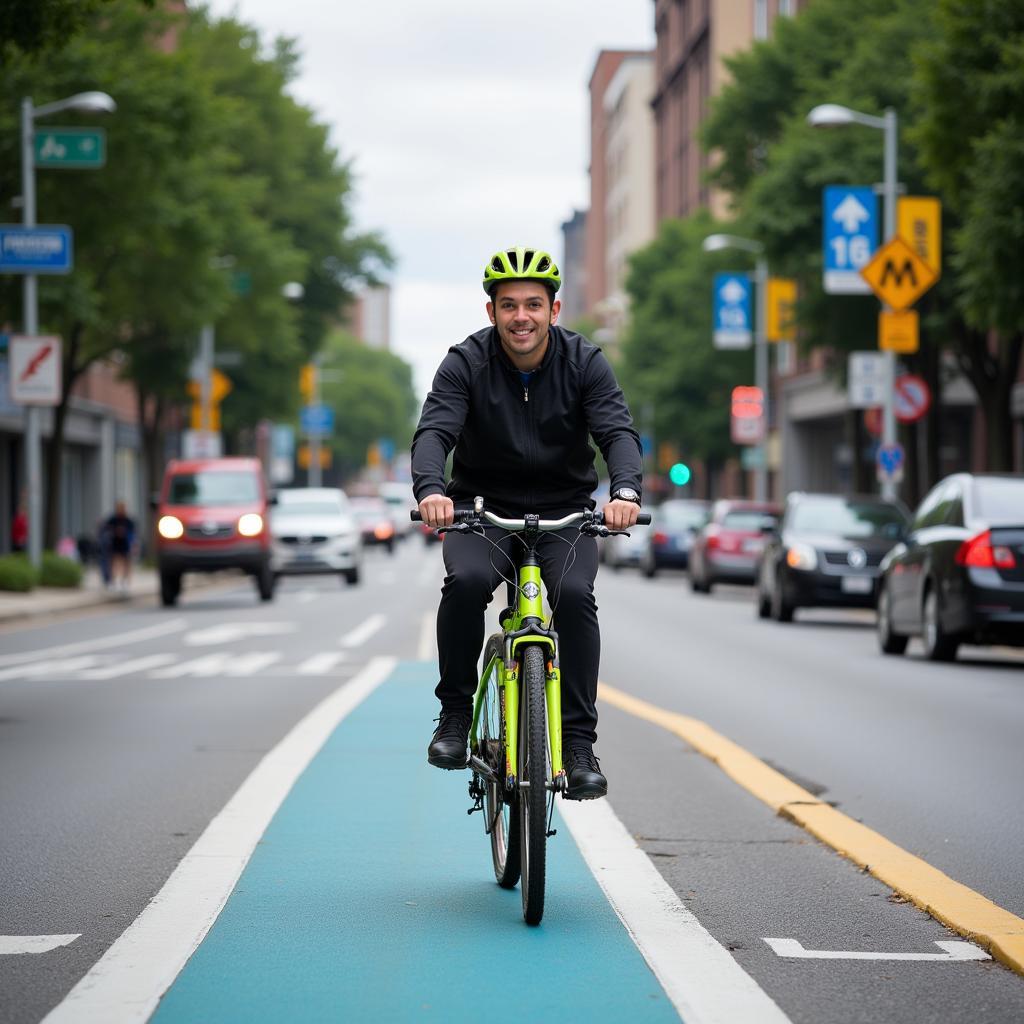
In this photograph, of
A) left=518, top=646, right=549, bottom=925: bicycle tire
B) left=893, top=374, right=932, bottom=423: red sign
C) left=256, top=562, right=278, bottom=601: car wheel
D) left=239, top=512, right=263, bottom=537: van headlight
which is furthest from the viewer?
left=893, top=374, right=932, bottom=423: red sign

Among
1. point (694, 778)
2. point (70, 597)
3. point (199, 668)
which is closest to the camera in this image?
point (694, 778)

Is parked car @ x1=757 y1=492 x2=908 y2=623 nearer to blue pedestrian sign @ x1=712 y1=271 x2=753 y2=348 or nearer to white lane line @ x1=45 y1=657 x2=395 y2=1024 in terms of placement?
white lane line @ x1=45 y1=657 x2=395 y2=1024

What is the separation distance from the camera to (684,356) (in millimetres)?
62094

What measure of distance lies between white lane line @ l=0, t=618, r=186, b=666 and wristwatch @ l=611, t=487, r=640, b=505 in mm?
13220

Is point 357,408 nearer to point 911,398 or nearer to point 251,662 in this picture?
point 911,398

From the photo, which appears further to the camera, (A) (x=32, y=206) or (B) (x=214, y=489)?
(B) (x=214, y=489)

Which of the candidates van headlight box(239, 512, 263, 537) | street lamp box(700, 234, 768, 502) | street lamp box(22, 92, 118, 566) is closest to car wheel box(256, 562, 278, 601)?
van headlight box(239, 512, 263, 537)

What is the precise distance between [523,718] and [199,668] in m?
12.0

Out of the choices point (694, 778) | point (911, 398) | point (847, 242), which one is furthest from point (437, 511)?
point (911, 398)

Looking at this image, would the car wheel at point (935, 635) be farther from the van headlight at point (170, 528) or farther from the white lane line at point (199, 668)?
the van headlight at point (170, 528)

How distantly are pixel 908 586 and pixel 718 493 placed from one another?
212 ft

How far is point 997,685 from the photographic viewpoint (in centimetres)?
1562

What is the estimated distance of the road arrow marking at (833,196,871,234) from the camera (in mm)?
31703

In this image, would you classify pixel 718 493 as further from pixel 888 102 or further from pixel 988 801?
pixel 988 801
